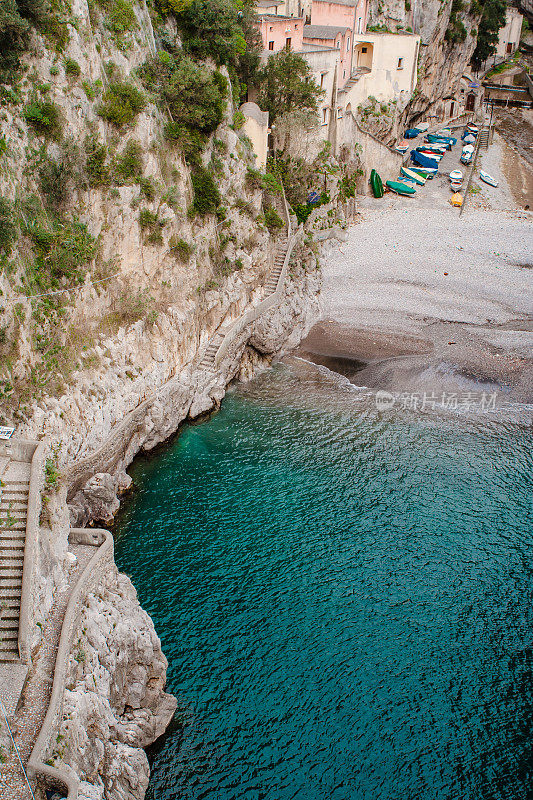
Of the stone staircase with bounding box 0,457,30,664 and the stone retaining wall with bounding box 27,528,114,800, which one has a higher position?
the stone staircase with bounding box 0,457,30,664

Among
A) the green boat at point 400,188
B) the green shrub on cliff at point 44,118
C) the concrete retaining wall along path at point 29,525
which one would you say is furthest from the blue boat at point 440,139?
the concrete retaining wall along path at point 29,525

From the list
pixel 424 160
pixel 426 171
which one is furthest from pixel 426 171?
pixel 424 160

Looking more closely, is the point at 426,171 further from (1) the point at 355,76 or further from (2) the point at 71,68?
(2) the point at 71,68

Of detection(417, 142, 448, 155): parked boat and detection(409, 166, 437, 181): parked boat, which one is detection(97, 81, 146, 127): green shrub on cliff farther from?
detection(417, 142, 448, 155): parked boat

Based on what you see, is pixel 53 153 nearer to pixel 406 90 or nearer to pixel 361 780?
pixel 361 780

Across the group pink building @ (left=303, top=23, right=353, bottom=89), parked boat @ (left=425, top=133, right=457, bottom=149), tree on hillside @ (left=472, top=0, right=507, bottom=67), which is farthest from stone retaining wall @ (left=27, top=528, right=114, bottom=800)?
tree on hillside @ (left=472, top=0, right=507, bottom=67)

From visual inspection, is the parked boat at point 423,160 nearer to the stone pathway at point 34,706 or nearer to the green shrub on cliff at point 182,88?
the green shrub on cliff at point 182,88

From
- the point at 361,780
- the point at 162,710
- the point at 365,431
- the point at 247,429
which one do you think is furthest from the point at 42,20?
the point at 361,780
